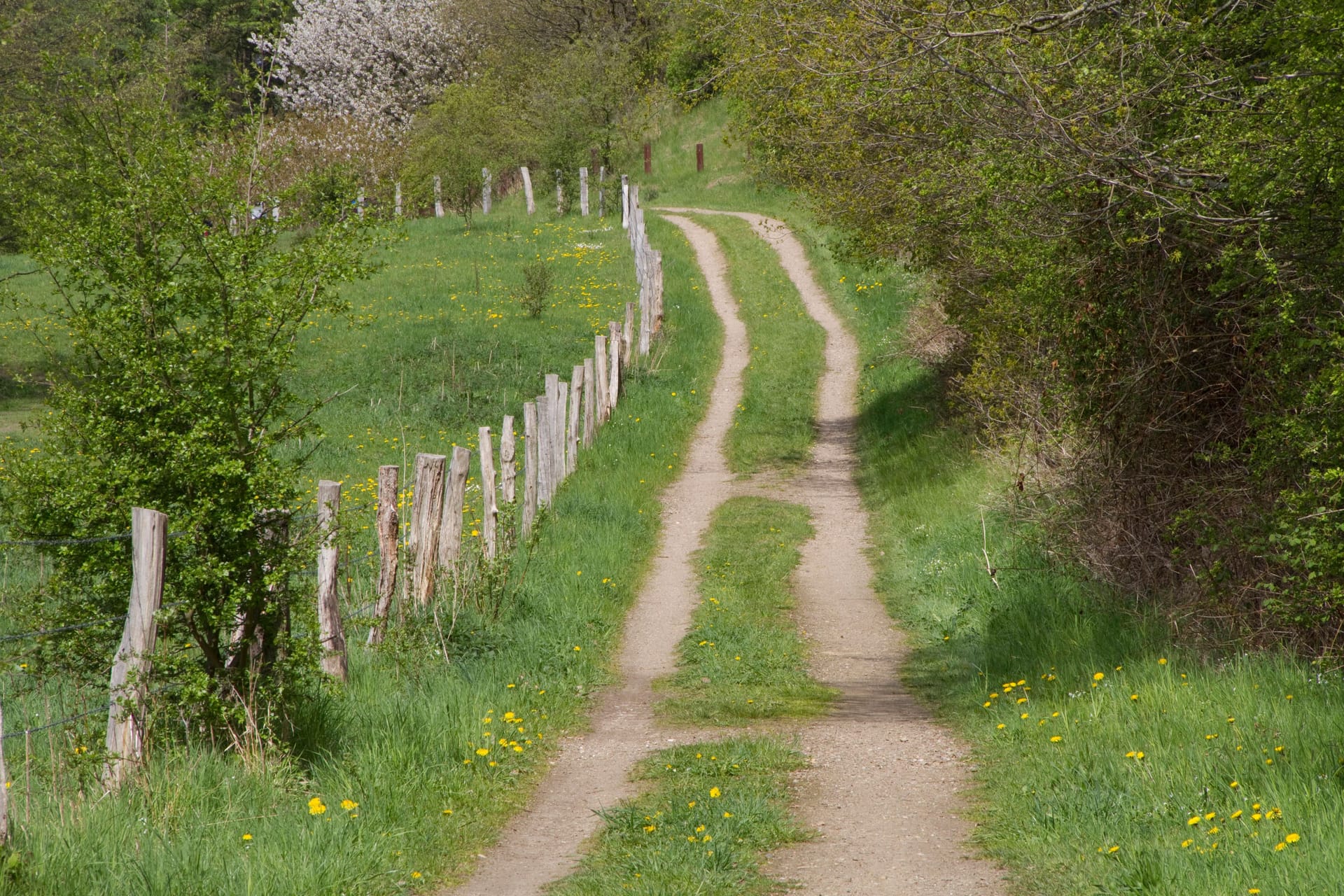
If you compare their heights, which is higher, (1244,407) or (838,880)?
(1244,407)

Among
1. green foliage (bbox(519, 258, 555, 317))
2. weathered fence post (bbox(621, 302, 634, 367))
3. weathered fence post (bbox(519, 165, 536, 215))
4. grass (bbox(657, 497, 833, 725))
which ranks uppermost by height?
weathered fence post (bbox(519, 165, 536, 215))

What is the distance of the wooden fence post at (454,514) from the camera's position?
32.6 feet

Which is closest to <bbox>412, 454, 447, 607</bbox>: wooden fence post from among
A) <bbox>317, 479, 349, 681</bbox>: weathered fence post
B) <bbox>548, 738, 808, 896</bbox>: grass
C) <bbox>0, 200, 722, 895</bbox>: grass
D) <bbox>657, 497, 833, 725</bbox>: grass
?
<bbox>0, 200, 722, 895</bbox>: grass

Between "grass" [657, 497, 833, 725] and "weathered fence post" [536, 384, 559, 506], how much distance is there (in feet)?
6.17

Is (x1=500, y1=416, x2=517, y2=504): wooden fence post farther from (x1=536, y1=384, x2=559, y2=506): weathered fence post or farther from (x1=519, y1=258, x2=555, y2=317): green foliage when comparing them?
(x1=519, y1=258, x2=555, y2=317): green foliage

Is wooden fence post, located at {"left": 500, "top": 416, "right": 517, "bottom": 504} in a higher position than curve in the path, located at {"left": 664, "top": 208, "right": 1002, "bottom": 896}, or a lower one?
higher

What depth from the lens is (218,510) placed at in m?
6.52

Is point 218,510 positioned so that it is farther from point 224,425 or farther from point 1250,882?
point 1250,882

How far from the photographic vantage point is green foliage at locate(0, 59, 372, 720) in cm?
636

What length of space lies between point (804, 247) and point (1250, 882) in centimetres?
2950

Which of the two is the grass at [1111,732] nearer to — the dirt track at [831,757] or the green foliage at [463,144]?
the dirt track at [831,757]

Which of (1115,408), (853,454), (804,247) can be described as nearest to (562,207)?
(804,247)

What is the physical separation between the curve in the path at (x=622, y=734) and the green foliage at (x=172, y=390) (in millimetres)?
1689

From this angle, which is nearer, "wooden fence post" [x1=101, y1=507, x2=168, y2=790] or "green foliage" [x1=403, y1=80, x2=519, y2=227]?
"wooden fence post" [x1=101, y1=507, x2=168, y2=790]
